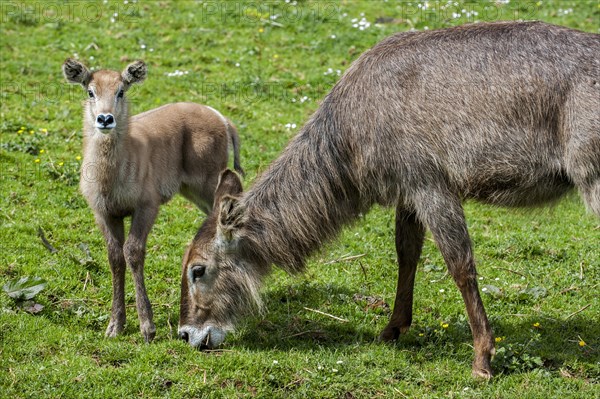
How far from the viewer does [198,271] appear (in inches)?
262

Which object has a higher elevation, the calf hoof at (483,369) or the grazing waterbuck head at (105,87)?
the grazing waterbuck head at (105,87)

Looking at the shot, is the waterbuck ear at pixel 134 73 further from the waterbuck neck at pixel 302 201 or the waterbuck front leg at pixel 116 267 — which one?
the waterbuck neck at pixel 302 201

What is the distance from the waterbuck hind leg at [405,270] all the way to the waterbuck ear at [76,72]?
2.84 metres

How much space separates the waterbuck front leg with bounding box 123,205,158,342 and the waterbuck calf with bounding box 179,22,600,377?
30cm

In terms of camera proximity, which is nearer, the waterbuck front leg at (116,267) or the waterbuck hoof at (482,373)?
the waterbuck hoof at (482,373)

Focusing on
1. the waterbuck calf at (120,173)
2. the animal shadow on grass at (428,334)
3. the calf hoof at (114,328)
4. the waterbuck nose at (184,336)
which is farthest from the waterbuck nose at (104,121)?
the animal shadow on grass at (428,334)

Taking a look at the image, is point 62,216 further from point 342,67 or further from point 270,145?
point 342,67

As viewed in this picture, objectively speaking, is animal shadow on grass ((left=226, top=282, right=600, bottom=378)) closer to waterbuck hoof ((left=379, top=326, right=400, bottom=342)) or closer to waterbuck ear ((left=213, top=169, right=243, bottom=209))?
waterbuck hoof ((left=379, top=326, right=400, bottom=342))

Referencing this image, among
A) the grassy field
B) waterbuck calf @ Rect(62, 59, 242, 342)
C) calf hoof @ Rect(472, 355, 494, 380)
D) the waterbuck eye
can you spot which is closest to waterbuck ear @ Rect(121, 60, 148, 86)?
waterbuck calf @ Rect(62, 59, 242, 342)

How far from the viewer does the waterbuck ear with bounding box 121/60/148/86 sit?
7.24 metres

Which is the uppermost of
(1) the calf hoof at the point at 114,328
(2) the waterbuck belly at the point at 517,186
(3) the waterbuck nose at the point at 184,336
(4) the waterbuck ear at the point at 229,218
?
(2) the waterbuck belly at the point at 517,186

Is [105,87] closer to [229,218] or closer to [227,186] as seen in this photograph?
[227,186]

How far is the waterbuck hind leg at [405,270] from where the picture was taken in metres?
6.99

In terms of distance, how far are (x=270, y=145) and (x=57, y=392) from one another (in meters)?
5.22
